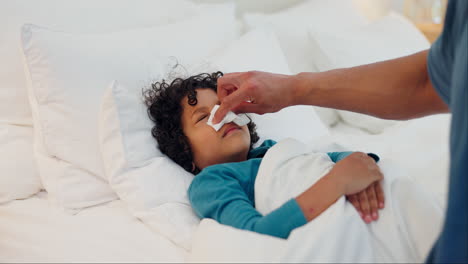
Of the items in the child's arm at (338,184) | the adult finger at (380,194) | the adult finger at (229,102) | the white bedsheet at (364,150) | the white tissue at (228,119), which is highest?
the adult finger at (229,102)

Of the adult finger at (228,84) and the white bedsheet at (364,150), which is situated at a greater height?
the adult finger at (228,84)

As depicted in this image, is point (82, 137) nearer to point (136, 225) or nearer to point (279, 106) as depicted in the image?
point (136, 225)

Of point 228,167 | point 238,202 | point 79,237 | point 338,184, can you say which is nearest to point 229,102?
point 228,167

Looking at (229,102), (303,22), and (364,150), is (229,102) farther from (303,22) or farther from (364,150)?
(303,22)

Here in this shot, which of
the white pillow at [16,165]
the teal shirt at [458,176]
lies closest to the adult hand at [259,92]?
the teal shirt at [458,176]

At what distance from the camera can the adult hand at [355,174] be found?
41.7 inches

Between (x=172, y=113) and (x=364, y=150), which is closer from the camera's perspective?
(x=172, y=113)

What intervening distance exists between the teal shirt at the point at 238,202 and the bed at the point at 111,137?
54mm

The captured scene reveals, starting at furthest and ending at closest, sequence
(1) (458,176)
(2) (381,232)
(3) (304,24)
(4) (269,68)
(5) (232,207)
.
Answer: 1. (3) (304,24)
2. (4) (269,68)
3. (5) (232,207)
4. (2) (381,232)
5. (1) (458,176)

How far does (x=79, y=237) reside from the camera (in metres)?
1.18

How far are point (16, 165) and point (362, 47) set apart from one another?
1.52 metres

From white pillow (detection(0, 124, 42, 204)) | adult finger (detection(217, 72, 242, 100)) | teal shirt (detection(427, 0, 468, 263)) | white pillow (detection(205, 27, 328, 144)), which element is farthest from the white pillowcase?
teal shirt (detection(427, 0, 468, 263))

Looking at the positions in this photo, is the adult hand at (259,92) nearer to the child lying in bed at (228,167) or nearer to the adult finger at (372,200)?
the child lying in bed at (228,167)

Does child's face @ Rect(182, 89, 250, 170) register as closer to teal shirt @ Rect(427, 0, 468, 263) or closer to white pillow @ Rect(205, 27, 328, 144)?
white pillow @ Rect(205, 27, 328, 144)
